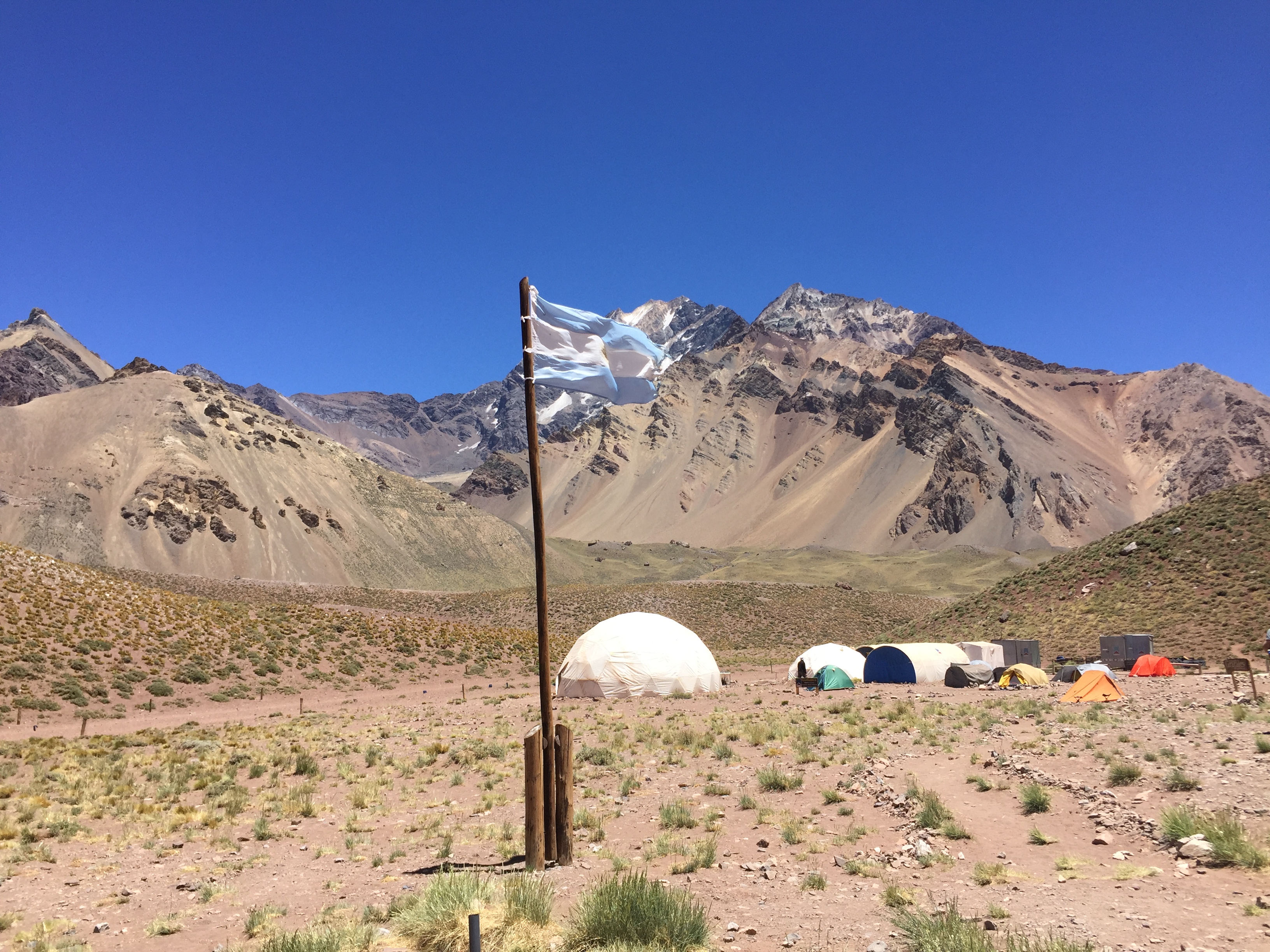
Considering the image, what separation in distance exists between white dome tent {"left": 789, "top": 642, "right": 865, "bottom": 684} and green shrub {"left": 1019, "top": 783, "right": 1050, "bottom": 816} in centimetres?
2386

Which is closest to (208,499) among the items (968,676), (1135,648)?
(968,676)

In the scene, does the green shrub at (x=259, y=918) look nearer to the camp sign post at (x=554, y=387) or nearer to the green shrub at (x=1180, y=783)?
the camp sign post at (x=554, y=387)

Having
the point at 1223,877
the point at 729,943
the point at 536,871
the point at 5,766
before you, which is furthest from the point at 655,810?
the point at 5,766

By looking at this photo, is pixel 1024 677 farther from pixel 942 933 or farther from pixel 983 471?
pixel 983 471

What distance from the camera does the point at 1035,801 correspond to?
40.1 ft

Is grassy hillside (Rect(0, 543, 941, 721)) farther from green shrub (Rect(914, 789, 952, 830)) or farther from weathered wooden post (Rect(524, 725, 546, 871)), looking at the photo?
green shrub (Rect(914, 789, 952, 830))

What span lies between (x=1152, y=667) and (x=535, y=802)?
106ft

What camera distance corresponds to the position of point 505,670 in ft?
157

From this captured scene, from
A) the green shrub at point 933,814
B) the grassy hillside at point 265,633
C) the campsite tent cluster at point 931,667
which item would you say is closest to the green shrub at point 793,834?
the green shrub at point 933,814

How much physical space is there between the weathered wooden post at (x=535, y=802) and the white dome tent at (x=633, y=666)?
73.8 feet

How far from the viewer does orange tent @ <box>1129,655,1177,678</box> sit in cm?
3278

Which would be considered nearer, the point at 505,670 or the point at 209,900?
the point at 209,900

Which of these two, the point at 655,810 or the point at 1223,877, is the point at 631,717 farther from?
the point at 1223,877

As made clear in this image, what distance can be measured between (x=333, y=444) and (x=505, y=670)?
86.7m
